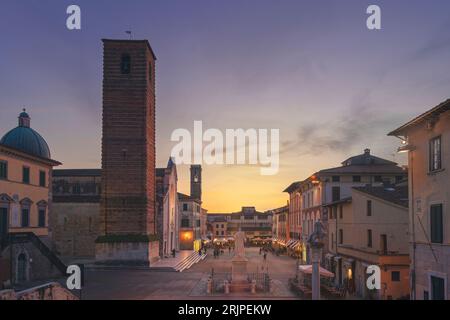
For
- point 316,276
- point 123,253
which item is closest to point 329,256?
point 123,253

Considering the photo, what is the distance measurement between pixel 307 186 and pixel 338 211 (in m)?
20.1

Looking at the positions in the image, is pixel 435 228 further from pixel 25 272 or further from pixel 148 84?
pixel 148 84

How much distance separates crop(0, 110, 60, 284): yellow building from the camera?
3712 cm

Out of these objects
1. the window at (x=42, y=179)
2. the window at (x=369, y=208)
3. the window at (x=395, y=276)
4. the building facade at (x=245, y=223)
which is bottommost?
the building facade at (x=245, y=223)

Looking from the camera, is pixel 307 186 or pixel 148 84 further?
pixel 307 186

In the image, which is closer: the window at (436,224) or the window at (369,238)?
the window at (436,224)

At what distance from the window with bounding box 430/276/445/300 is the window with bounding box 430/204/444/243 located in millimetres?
1629

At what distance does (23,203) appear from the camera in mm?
41656

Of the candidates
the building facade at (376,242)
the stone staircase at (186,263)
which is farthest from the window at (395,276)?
the stone staircase at (186,263)

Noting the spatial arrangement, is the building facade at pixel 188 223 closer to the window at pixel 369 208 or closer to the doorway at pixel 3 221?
the doorway at pixel 3 221

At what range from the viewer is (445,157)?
64.1ft

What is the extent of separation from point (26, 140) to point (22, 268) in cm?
2171

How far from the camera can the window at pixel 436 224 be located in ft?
65.9
